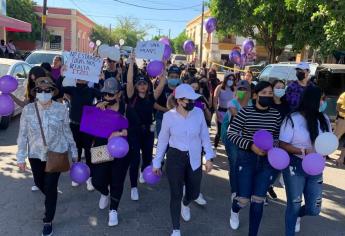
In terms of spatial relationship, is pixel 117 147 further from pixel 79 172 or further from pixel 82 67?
pixel 82 67

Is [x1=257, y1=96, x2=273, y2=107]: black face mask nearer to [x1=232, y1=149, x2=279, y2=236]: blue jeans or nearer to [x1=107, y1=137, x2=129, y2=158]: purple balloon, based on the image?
[x1=232, y1=149, x2=279, y2=236]: blue jeans

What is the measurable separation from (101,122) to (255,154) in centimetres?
174

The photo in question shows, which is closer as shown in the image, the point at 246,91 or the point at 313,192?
the point at 313,192

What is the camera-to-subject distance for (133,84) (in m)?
5.82

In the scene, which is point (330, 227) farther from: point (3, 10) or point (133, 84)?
point (3, 10)

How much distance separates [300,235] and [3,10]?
2564 centimetres

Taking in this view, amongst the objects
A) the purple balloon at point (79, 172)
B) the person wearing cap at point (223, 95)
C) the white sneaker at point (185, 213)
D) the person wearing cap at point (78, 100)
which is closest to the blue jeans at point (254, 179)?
the white sneaker at point (185, 213)

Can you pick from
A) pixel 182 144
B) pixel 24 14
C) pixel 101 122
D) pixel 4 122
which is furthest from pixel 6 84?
pixel 24 14

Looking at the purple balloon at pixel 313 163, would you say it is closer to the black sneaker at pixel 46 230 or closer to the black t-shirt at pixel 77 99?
the black sneaker at pixel 46 230

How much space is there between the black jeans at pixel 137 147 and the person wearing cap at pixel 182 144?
0.82 meters

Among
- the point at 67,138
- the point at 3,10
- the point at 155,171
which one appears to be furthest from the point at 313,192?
the point at 3,10

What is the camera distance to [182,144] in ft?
14.0

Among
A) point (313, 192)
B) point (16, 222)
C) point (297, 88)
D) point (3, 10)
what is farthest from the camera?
point (3, 10)

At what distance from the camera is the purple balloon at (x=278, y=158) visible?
12.8ft
